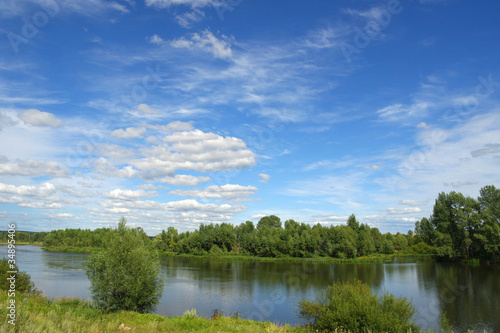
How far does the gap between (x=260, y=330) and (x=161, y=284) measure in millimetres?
10437

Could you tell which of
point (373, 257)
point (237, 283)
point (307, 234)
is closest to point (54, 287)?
point (237, 283)

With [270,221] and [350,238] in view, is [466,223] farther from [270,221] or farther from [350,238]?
[270,221]

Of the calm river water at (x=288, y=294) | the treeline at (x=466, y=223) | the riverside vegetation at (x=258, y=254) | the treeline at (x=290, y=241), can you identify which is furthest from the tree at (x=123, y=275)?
the treeline at (x=466, y=223)

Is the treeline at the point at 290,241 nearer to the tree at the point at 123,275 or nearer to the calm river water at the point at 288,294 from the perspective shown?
the calm river water at the point at 288,294

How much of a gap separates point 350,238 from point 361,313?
259ft

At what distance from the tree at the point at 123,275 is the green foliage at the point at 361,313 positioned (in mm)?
13600

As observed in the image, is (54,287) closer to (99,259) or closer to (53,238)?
(99,259)

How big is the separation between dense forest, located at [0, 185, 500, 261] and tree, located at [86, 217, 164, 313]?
3302cm

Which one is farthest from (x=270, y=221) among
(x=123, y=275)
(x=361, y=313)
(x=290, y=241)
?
(x=361, y=313)

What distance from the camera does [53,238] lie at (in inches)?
5251

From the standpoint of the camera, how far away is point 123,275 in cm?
2405

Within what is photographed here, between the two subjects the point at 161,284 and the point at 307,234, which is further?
the point at 307,234

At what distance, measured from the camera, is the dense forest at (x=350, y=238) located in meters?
81.8

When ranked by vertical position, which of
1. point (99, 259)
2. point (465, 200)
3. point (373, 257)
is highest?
point (465, 200)
